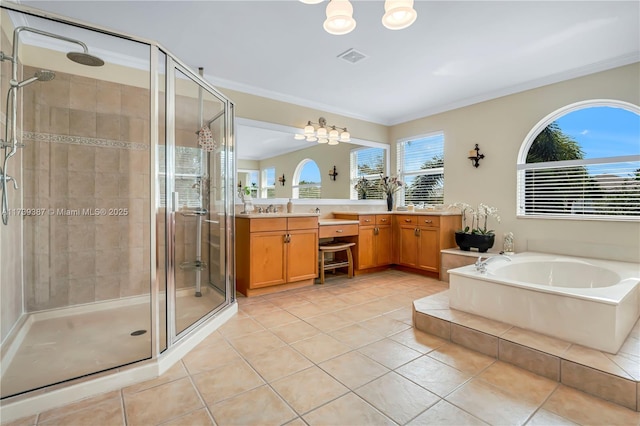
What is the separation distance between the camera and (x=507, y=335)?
2092mm

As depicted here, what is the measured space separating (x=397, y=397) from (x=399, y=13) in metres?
2.17

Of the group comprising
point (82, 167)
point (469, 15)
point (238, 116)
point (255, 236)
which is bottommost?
point (255, 236)

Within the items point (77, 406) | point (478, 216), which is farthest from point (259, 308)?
point (478, 216)

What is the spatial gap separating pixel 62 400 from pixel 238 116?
3.19 meters

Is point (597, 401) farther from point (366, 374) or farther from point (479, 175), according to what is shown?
point (479, 175)

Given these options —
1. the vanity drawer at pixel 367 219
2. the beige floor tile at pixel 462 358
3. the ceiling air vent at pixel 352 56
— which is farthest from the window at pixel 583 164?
the beige floor tile at pixel 462 358

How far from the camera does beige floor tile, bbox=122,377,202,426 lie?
1500 mm

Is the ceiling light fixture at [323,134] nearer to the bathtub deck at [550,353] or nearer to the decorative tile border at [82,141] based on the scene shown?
the decorative tile border at [82,141]

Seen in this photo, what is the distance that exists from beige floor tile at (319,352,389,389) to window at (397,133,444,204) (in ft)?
11.3

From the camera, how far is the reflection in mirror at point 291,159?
3.94 metres

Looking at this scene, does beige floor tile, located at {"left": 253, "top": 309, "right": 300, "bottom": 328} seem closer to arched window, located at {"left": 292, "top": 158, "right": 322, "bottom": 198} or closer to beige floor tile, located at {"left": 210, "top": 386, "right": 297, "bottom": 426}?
beige floor tile, located at {"left": 210, "top": 386, "right": 297, "bottom": 426}

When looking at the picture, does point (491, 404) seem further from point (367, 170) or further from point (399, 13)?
point (367, 170)

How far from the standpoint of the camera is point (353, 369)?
6.37 ft

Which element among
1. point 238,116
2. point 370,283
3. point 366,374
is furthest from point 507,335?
point 238,116
